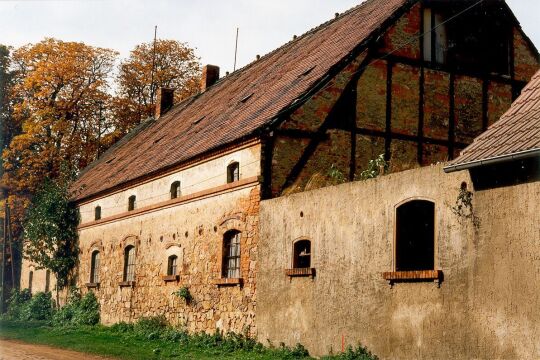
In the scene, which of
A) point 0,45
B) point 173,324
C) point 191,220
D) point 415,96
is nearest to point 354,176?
point 415,96

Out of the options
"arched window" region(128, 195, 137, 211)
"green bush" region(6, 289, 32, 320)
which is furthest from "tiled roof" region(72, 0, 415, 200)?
"green bush" region(6, 289, 32, 320)

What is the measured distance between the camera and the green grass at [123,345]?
A: 14.8m

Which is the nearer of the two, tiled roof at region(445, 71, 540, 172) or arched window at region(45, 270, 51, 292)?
tiled roof at region(445, 71, 540, 172)

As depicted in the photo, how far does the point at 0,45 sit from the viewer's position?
3662 cm

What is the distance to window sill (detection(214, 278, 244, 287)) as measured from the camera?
16.2 meters

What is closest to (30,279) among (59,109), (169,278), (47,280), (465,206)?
(47,280)

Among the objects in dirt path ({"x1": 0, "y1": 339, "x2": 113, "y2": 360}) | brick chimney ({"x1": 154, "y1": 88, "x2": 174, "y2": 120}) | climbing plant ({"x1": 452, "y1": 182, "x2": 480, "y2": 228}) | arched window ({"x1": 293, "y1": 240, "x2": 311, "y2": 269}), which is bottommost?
dirt path ({"x1": 0, "y1": 339, "x2": 113, "y2": 360})

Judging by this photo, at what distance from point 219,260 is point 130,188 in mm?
6831

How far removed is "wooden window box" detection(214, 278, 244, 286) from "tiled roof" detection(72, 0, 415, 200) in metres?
3.21

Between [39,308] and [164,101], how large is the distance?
10.7 metres

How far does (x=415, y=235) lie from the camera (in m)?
12.4

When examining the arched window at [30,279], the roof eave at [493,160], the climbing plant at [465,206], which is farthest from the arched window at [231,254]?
the arched window at [30,279]

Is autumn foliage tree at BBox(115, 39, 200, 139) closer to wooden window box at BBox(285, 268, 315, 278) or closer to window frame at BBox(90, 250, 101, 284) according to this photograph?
window frame at BBox(90, 250, 101, 284)

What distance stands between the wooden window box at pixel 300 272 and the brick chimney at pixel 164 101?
19.8 metres
